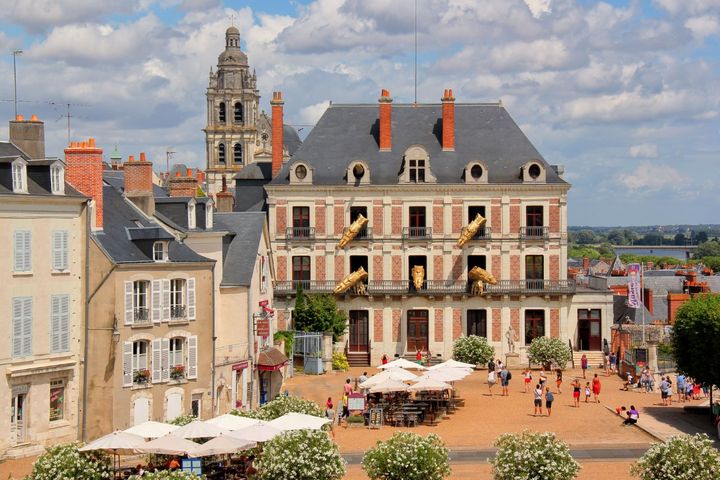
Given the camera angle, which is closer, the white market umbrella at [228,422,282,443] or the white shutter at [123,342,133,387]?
the white market umbrella at [228,422,282,443]

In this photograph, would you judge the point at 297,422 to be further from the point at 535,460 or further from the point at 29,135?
the point at 29,135

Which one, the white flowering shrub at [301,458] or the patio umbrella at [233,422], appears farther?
the patio umbrella at [233,422]

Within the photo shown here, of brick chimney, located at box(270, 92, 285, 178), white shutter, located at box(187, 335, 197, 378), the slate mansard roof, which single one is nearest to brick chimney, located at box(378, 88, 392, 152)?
the slate mansard roof

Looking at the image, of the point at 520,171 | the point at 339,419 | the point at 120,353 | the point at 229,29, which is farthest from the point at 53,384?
the point at 229,29

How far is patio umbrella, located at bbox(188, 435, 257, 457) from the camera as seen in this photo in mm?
32750

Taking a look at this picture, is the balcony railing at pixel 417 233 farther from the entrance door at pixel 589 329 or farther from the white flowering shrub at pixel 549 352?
the entrance door at pixel 589 329

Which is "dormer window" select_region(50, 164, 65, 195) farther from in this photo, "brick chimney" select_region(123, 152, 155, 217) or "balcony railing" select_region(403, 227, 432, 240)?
"balcony railing" select_region(403, 227, 432, 240)

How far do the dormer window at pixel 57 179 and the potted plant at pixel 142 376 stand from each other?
287 inches

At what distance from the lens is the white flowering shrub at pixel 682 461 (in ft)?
102

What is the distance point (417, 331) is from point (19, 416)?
3372 cm

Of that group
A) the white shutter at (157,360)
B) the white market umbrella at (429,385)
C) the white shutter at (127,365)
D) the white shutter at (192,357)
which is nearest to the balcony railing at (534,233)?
the white market umbrella at (429,385)

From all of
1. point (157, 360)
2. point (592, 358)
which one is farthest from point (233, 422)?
point (592, 358)

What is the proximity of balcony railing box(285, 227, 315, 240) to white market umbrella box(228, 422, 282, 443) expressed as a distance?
34.8m

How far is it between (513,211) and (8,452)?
37939mm
